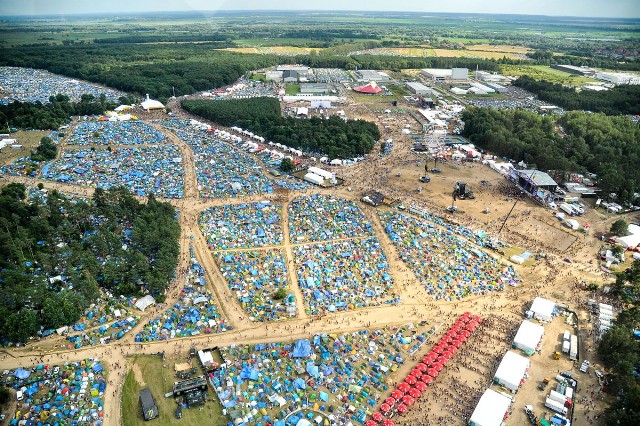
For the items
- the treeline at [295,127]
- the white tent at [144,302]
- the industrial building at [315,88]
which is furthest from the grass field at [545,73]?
the white tent at [144,302]

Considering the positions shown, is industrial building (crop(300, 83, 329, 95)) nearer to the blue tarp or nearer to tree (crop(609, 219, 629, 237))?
tree (crop(609, 219, 629, 237))

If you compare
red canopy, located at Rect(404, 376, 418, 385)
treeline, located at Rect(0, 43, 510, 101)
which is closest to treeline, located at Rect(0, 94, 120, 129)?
treeline, located at Rect(0, 43, 510, 101)

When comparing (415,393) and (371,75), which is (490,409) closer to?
(415,393)

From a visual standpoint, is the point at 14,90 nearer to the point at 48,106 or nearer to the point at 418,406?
the point at 48,106

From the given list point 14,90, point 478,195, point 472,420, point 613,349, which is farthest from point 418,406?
point 14,90

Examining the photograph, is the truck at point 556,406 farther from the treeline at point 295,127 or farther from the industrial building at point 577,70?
the industrial building at point 577,70
